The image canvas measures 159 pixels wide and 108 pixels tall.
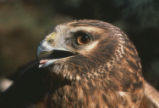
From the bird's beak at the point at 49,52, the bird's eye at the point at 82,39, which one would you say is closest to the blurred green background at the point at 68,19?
the bird's beak at the point at 49,52

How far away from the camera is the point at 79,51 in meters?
2.81

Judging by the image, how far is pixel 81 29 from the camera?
9.16ft

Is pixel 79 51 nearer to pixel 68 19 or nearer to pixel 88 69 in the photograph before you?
pixel 88 69

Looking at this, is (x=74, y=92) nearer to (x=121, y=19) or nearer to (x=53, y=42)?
(x=53, y=42)

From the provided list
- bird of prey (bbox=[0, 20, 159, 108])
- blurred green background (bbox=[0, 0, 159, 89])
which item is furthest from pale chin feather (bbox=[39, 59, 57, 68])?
blurred green background (bbox=[0, 0, 159, 89])

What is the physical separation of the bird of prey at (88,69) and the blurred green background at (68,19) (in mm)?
413

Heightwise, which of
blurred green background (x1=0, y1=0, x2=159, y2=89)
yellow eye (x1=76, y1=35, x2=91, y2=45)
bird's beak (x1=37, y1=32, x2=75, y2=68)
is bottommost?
blurred green background (x1=0, y1=0, x2=159, y2=89)

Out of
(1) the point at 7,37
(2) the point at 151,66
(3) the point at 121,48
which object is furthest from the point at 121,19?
(1) the point at 7,37

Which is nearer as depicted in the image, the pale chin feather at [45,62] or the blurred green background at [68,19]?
the pale chin feather at [45,62]

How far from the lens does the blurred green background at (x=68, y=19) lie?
12.5ft

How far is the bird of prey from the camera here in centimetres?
280

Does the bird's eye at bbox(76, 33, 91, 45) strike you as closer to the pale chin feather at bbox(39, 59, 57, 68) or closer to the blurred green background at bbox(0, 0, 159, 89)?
the pale chin feather at bbox(39, 59, 57, 68)

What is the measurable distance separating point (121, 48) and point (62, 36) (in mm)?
569

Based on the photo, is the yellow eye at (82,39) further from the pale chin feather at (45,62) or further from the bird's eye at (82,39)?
the pale chin feather at (45,62)
